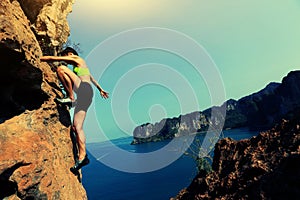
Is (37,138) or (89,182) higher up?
(37,138)

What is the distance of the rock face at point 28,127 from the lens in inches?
210

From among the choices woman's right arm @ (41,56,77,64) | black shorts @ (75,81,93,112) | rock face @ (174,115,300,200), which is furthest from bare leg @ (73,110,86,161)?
rock face @ (174,115,300,200)

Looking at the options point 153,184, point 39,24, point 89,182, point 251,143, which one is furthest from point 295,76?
point 39,24

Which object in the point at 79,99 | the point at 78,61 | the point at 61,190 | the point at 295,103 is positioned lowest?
the point at 61,190

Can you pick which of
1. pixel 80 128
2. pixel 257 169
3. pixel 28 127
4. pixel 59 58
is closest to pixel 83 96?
pixel 80 128

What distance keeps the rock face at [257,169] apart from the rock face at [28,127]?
10797 mm

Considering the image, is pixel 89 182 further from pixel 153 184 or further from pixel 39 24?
pixel 39 24

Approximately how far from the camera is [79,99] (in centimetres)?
743

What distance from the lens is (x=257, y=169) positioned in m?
14.8

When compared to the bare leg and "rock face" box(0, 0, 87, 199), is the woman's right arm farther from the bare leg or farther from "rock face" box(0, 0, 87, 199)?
the bare leg

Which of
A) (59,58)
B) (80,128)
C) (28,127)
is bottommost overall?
(28,127)

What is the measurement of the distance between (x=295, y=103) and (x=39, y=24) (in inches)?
6973

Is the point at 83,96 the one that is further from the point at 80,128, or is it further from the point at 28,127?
the point at 28,127

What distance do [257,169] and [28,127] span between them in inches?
551
